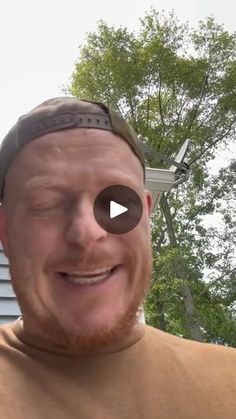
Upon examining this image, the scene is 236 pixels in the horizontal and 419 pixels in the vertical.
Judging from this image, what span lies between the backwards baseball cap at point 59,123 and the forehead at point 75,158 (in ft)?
0.03

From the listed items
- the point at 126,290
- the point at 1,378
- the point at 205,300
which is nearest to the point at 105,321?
the point at 126,290

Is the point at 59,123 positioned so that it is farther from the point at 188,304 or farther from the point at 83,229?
the point at 188,304

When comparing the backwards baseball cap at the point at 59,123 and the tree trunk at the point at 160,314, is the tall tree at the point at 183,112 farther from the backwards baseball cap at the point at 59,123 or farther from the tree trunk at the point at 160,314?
the backwards baseball cap at the point at 59,123

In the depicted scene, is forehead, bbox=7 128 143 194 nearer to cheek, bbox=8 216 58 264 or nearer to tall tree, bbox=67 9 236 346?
cheek, bbox=8 216 58 264

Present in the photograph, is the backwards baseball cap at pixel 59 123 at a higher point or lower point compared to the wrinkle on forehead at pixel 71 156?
higher

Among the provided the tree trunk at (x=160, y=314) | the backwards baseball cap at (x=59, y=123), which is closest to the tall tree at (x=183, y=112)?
the tree trunk at (x=160, y=314)

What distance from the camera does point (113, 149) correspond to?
2.16 feet

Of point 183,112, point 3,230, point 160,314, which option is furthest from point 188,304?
point 3,230

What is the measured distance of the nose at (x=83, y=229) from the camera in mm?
575

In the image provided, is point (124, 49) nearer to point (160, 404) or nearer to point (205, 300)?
point (205, 300)

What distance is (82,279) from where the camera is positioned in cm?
60

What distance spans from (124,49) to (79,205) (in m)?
8.19
